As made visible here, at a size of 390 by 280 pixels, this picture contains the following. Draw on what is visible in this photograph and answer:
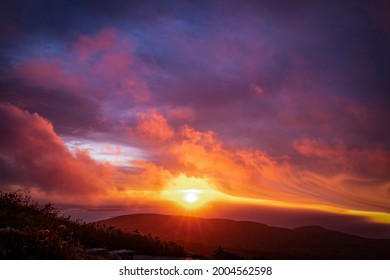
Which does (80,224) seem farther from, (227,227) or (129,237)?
(227,227)

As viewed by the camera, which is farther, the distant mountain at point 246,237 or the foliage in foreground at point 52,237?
the distant mountain at point 246,237

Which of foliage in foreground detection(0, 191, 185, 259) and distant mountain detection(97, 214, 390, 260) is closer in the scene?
foliage in foreground detection(0, 191, 185, 259)

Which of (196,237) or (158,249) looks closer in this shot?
(158,249)

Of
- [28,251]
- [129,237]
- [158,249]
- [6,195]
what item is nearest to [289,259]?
[158,249]

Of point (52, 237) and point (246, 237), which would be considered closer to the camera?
point (52, 237)
